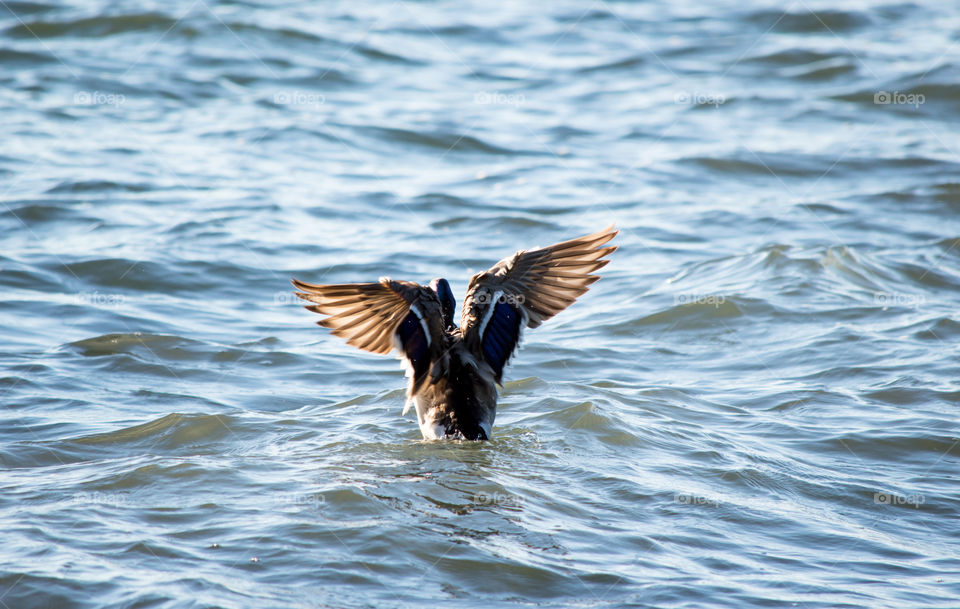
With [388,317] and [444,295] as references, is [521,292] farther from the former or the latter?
[388,317]

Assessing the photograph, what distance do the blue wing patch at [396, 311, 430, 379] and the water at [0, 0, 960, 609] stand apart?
0.58 meters

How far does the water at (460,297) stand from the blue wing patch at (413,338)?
58cm

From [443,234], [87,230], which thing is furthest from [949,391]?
[87,230]

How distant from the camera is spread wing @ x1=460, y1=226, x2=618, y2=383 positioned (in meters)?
6.30

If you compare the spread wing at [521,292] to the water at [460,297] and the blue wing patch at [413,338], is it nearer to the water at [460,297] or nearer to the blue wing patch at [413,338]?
the blue wing patch at [413,338]

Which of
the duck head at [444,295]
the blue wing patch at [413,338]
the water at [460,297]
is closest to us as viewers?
the water at [460,297]

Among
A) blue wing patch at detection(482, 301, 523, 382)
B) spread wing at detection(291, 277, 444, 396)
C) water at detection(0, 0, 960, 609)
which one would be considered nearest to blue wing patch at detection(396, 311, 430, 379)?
spread wing at detection(291, 277, 444, 396)

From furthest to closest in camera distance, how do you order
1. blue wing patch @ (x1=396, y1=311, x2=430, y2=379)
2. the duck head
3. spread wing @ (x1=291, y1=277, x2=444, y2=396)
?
the duck head → blue wing patch @ (x1=396, y1=311, x2=430, y2=379) → spread wing @ (x1=291, y1=277, x2=444, y2=396)

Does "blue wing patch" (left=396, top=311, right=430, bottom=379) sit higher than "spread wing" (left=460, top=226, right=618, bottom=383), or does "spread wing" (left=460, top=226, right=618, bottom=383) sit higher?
"spread wing" (left=460, top=226, right=618, bottom=383)

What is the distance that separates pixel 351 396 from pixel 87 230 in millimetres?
4526

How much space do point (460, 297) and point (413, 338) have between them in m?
2.88

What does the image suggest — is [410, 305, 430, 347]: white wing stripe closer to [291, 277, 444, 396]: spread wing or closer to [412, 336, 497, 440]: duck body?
[291, 277, 444, 396]: spread wing

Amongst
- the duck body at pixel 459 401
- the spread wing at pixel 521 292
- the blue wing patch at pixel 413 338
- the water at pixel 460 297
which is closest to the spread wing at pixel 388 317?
the blue wing patch at pixel 413 338

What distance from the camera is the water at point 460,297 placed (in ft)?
15.8
